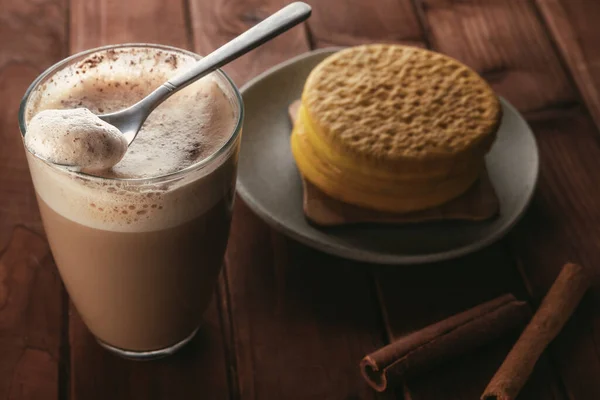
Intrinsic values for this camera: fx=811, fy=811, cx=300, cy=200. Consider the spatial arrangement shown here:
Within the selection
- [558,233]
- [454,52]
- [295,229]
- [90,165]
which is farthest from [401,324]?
[454,52]

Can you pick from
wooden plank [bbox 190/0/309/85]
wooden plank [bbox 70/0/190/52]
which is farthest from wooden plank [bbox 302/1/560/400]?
wooden plank [bbox 70/0/190/52]

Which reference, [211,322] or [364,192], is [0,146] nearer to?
[211,322]

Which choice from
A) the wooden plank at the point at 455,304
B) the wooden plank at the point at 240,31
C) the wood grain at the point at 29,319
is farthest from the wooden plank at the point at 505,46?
the wood grain at the point at 29,319

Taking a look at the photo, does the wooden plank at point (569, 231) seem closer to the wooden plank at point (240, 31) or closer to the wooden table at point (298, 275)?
the wooden table at point (298, 275)

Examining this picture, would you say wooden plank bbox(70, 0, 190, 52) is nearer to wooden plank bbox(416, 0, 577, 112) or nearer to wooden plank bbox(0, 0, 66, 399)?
wooden plank bbox(0, 0, 66, 399)

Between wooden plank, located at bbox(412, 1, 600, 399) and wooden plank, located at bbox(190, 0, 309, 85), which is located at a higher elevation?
wooden plank, located at bbox(190, 0, 309, 85)

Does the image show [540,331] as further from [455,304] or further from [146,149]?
[146,149]

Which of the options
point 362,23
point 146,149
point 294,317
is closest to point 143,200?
point 146,149
